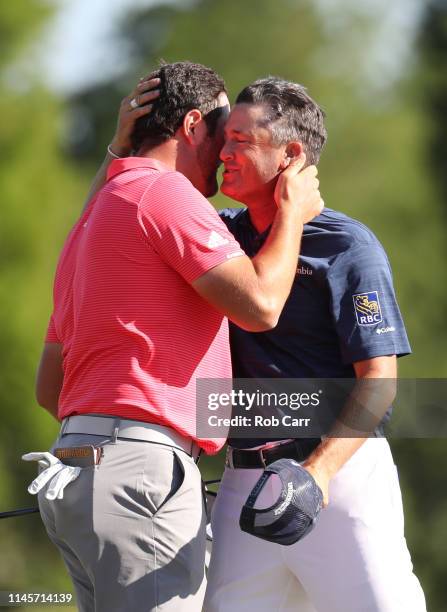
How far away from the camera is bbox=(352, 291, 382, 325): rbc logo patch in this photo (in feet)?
11.7

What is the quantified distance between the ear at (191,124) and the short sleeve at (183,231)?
384 mm

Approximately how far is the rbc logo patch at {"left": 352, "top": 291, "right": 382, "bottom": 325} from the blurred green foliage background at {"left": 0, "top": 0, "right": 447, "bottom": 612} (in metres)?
8.53

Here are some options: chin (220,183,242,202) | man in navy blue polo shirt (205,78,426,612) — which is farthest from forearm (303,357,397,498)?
chin (220,183,242,202)

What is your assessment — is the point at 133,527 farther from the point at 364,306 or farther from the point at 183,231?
the point at 364,306

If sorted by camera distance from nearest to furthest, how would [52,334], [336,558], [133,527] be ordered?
[133,527] < [336,558] < [52,334]

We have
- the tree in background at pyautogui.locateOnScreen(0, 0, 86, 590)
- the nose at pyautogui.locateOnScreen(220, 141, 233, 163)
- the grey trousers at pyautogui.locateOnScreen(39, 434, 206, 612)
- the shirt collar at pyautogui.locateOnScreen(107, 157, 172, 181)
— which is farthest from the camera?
the tree in background at pyautogui.locateOnScreen(0, 0, 86, 590)

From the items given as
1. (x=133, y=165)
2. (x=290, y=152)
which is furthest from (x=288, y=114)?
(x=133, y=165)

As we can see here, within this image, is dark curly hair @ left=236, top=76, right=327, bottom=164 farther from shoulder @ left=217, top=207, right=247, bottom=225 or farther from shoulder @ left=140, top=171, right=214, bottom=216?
shoulder @ left=140, top=171, right=214, bottom=216

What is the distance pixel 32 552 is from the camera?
12742mm

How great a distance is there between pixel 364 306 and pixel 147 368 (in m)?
0.76

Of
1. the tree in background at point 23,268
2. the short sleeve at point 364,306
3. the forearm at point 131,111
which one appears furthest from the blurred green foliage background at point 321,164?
the short sleeve at point 364,306

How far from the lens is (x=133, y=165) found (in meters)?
3.44

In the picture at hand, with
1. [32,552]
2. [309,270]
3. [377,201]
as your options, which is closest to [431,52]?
[377,201]

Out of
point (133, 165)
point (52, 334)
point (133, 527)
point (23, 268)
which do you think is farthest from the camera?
point (23, 268)
